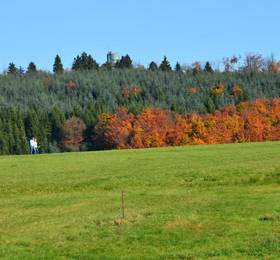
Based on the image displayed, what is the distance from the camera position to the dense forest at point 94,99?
146 metres

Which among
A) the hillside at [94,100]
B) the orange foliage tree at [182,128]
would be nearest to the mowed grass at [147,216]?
the orange foliage tree at [182,128]

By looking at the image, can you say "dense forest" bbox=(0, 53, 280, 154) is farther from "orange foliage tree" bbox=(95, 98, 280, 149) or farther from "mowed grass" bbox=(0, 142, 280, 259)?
"mowed grass" bbox=(0, 142, 280, 259)

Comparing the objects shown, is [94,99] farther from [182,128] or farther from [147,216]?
[147,216]

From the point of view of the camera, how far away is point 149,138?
467ft

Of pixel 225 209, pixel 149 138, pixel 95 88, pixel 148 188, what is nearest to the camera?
pixel 225 209

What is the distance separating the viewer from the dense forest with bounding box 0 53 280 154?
14600 cm

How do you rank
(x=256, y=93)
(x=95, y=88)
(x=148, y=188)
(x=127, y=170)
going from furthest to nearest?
(x=95, y=88), (x=256, y=93), (x=127, y=170), (x=148, y=188)

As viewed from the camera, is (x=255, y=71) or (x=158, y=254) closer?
(x=158, y=254)

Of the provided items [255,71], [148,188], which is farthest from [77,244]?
[255,71]

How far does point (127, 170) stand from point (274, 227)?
73.0 feet

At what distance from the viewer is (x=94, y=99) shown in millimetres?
182125

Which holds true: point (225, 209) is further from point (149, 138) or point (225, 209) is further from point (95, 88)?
point (95, 88)

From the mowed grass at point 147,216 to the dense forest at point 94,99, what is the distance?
4419 inches

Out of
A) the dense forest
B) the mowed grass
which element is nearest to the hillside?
the dense forest
